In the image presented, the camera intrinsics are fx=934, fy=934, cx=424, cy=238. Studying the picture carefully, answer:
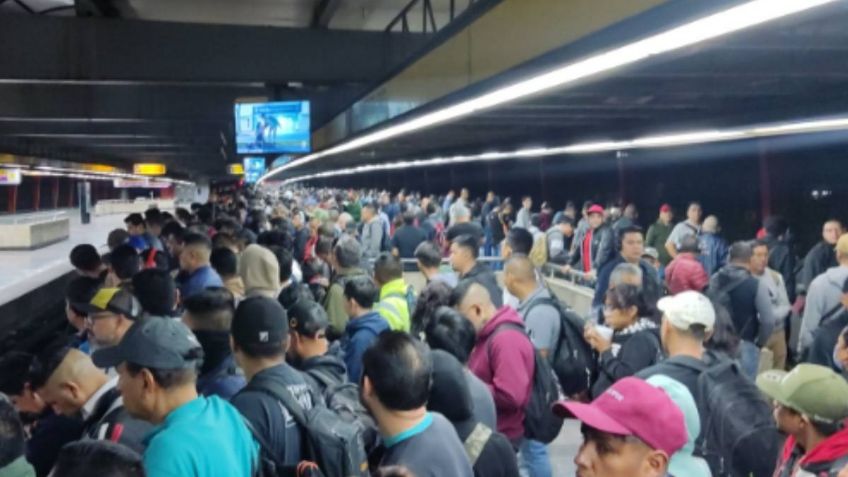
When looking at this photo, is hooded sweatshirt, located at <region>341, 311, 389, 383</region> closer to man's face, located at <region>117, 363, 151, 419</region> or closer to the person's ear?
man's face, located at <region>117, 363, 151, 419</region>

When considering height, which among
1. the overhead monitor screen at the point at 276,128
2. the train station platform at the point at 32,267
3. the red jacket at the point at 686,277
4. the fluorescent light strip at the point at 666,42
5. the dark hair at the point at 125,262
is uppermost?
the overhead monitor screen at the point at 276,128

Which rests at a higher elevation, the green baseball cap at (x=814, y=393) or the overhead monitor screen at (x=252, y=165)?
the overhead monitor screen at (x=252, y=165)

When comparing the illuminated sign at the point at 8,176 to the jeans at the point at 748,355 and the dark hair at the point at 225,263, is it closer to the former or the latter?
the dark hair at the point at 225,263

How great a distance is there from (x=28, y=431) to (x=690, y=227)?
363 inches

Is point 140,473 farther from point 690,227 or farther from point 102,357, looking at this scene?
point 690,227

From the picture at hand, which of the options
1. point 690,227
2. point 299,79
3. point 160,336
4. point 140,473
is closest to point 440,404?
point 160,336

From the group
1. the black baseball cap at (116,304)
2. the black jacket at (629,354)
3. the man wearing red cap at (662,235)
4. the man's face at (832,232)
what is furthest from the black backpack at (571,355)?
the man wearing red cap at (662,235)

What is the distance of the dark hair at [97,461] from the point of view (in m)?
2.28

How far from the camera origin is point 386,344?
10.7 feet

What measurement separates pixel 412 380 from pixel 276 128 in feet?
38.3

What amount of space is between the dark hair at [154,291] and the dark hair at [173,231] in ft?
13.6

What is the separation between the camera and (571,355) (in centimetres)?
550

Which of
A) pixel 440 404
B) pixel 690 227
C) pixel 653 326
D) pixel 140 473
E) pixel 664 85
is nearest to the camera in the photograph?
pixel 140 473

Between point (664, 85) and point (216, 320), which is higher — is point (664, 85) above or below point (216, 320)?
above
